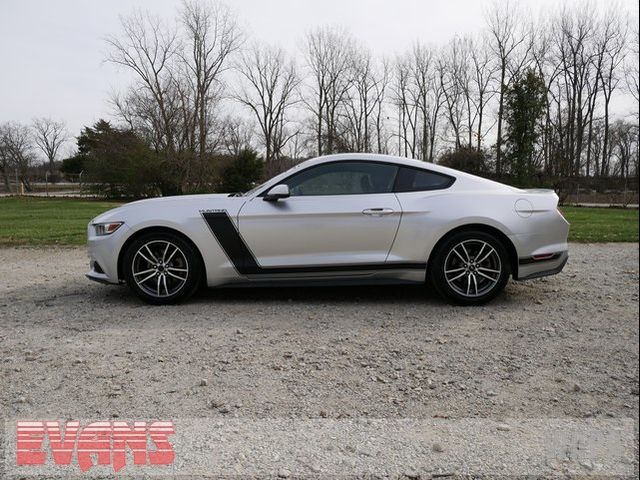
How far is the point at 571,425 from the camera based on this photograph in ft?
7.50

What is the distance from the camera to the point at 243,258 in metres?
4.43

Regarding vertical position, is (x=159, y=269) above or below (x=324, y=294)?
above

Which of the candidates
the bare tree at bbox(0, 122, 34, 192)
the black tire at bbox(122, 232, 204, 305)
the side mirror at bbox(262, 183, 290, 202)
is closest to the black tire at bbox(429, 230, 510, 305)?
the side mirror at bbox(262, 183, 290, 202)

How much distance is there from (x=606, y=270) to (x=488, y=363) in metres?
4.02

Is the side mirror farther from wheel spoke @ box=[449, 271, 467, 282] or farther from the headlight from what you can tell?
wheel spoke @ box=[449, 271, 467, 282]

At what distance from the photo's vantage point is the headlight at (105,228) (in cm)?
449

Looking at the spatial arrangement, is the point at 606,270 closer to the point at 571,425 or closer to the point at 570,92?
the point at 571,425

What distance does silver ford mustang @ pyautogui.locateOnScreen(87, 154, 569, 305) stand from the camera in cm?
439

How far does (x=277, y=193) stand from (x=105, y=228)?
1.66m

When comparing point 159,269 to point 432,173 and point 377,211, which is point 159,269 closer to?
point 377,211

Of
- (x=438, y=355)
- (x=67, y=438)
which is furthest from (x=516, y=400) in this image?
(x=67, y=438)

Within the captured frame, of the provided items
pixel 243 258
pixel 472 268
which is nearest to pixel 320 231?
pixel 243 258

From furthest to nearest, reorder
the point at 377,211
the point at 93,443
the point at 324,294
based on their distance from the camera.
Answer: the point at 324,294, the point at 377,211, the point at 93,443

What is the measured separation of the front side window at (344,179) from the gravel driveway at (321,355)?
1062 mm
